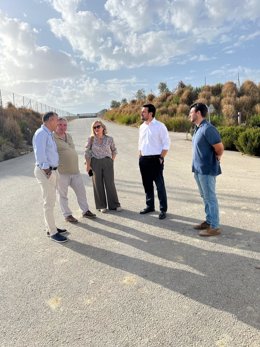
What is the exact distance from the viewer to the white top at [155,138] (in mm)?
5902

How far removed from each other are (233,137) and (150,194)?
9527 millimetres

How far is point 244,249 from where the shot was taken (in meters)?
4.50

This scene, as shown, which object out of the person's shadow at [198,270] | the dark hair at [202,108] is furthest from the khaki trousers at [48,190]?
the dark hair at [202,108]

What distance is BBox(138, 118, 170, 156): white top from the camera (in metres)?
5.90

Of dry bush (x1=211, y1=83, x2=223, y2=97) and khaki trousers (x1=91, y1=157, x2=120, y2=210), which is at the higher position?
dry bush (x1=211, y1=83, x2=223, y2=97)

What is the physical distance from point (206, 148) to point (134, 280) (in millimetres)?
2012

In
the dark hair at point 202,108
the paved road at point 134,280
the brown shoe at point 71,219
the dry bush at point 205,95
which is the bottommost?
the paved road at point 134,280

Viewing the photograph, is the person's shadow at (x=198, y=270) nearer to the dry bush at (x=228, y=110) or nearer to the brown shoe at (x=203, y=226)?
the brown shoe at (x=203, y=226)

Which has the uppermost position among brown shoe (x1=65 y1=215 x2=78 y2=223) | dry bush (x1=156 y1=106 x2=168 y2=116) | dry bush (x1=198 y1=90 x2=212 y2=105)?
dry bush (x1=198 y1=90 x2=212 y2=105)

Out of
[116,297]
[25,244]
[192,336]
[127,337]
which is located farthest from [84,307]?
[25,244]

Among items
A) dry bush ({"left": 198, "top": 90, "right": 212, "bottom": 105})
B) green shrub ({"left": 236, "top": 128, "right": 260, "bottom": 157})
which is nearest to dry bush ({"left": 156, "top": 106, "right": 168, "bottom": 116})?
dry bush ({"left": 198, "top": 90, "right": 212, "bottom": 105})

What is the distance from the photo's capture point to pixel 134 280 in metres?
3.95

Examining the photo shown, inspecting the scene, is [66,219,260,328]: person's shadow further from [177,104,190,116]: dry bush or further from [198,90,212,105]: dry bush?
[198,90,212,105]: dry bush

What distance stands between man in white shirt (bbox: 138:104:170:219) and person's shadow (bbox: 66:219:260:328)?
0.94 m
